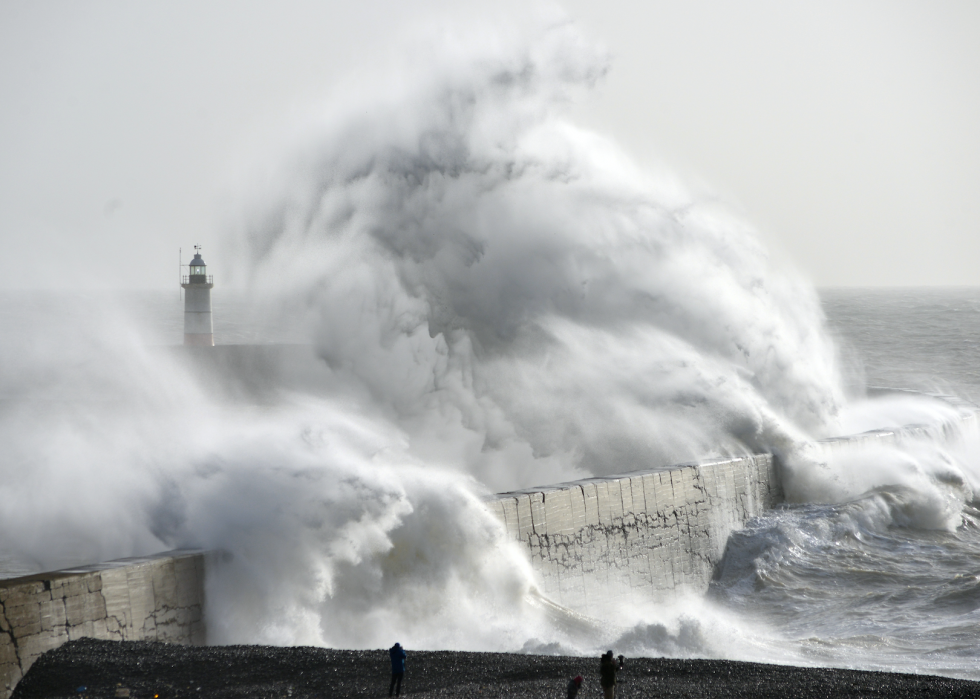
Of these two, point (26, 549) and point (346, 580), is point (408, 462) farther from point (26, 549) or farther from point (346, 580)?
point (26, 549)

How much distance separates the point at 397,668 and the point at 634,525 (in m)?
5.08

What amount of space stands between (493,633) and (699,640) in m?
1.52

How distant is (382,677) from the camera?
210 inches

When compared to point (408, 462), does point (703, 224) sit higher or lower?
higher

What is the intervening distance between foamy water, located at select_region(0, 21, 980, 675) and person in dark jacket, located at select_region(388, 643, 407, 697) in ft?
6.12

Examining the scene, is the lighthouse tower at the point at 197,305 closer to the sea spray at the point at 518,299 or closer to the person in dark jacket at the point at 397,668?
the sea spray at the point at 518,299

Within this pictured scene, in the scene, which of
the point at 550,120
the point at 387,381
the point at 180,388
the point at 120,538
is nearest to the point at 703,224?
the point at 550,120

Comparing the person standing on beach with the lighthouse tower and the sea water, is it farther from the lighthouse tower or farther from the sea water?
the lighthouse tower

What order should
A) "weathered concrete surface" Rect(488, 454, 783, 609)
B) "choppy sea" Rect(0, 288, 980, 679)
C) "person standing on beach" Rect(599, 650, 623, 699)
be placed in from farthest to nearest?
1. "weathered concrete surface" Rect(488, 454, 783, 609)
2. "choppy sea" Rect(0, 288, 980, 679)
3. "person standing on beach" Rect(599, 650, 623, 699)

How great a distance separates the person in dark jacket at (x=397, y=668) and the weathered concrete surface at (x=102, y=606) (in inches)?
73.9

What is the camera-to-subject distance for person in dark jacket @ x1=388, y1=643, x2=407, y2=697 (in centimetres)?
498

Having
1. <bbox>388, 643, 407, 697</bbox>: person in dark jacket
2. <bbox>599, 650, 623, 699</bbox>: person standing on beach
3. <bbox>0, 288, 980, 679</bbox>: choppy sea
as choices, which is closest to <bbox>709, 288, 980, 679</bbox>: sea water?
<bbox>0, 288, 980, 679</bbox>: choppy sea

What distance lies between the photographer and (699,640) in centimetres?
707

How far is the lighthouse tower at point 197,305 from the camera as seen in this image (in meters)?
24.5
